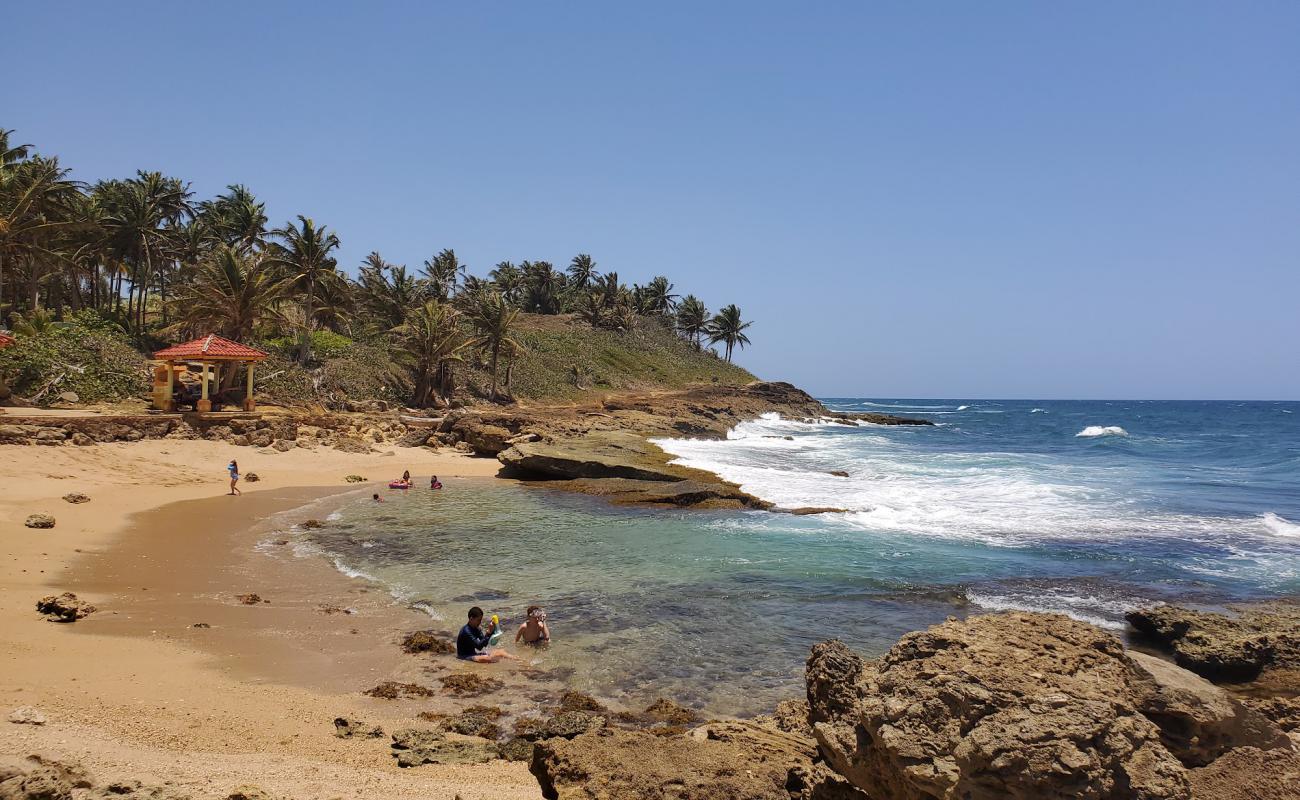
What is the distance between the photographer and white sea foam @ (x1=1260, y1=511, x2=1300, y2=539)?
1719cm

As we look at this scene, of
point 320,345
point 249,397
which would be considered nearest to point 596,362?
point 320,345

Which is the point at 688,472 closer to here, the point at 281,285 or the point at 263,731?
the point at 263,731

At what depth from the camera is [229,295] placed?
108ft

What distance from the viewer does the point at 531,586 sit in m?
11.8

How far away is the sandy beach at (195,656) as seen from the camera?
491cm

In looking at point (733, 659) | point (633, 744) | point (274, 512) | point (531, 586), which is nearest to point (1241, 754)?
point (633, 744)

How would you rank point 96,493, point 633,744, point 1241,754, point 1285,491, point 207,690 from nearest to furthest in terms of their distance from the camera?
point 1241,754
point 633,744
point 207,690
point 96,493
point 1285,491

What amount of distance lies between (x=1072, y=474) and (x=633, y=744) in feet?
98.0

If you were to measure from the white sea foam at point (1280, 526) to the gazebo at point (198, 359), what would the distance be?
33.3m

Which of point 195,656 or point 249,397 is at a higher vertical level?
point 249,397

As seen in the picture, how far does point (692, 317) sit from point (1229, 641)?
281 feet

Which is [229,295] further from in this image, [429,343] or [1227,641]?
[1227,641]

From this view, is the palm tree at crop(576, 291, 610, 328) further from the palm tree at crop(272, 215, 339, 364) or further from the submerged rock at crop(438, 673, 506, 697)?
the submerged rock at crop(438, 673, 506, 697)

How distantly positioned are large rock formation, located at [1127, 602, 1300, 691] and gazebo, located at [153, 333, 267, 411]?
29183 millimetres
